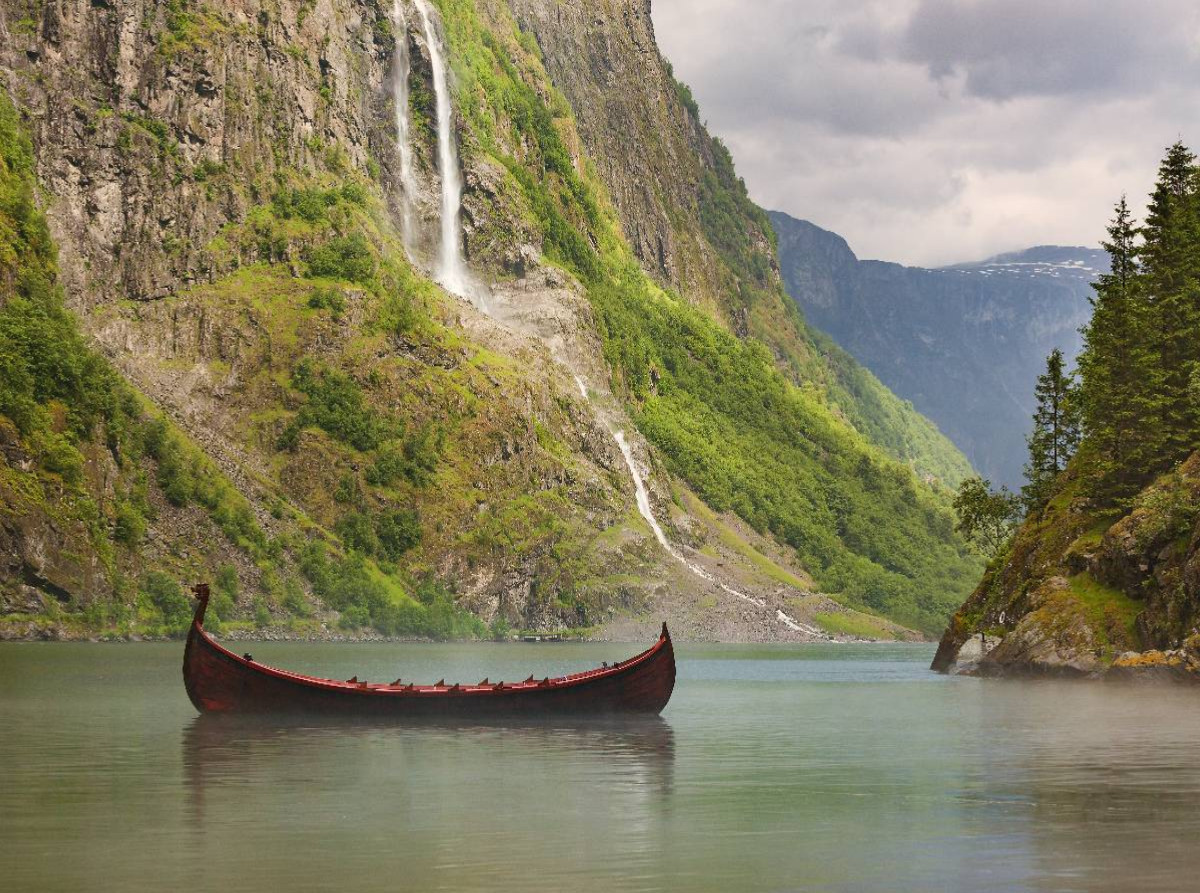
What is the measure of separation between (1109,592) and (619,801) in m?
71.7

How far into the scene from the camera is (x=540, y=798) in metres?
54.1

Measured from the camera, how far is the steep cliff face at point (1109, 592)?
4183 inches

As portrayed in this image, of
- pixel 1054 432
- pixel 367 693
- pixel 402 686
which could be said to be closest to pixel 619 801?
pixel 402 686

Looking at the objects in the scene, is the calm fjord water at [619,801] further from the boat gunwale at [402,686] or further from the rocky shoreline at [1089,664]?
the rocky shoreline at [1089,664]

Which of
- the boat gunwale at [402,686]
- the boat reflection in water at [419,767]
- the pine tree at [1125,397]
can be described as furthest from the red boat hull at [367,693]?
the pine tree at [1125,397]

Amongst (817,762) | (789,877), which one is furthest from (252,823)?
(817,762)

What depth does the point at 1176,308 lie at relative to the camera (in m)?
123

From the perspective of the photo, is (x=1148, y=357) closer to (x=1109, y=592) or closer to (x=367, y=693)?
(x=1109, y=592)

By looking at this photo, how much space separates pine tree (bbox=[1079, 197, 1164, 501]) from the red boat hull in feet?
174

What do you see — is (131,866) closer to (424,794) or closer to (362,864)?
(362,864)

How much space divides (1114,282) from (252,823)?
365 ft

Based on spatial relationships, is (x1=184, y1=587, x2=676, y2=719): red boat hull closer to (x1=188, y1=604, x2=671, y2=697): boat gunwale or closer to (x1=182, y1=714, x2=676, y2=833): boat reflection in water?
(x1=188, y1=604, x2=671, y2=697): boat gunwale

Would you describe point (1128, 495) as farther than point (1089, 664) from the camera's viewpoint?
Yes

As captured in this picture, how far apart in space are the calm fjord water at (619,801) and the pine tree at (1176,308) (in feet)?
90.0
